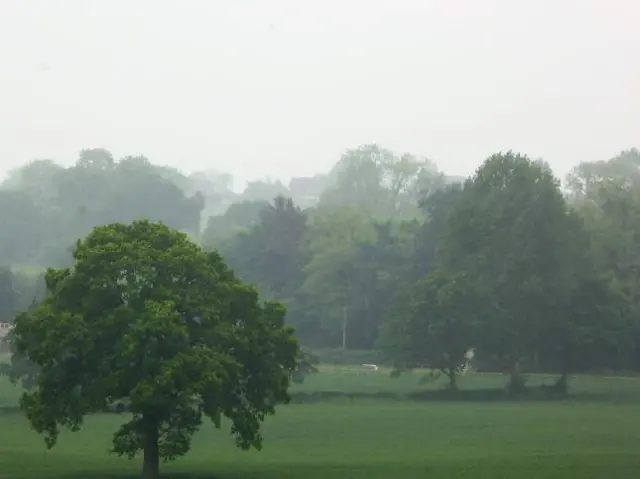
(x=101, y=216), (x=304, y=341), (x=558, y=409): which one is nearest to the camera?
(x=558, y=409)

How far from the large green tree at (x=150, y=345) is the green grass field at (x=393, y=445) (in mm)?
2545

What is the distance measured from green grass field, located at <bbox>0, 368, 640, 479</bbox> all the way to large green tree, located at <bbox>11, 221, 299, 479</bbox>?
255 cm

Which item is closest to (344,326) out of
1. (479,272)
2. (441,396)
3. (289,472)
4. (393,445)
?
(479,272)

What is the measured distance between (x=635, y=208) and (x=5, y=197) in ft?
349

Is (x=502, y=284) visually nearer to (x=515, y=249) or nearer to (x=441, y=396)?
(x=515, y=249)

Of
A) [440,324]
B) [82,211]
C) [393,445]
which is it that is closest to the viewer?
[393,445]

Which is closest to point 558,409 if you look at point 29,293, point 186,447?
point 186,447

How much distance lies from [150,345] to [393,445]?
591 inches

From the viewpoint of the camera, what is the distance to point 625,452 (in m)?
40.6

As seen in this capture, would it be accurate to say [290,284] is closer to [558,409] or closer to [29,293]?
[29,293]

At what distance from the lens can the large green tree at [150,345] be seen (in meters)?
32.7

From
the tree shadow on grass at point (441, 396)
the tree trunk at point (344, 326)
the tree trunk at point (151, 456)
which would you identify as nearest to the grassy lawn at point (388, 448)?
the tree trunk at point (151, 456)

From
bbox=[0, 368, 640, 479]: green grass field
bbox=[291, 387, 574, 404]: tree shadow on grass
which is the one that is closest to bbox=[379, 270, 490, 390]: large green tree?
bbox=[291, 387, 574, 404]: tree shadow on grass

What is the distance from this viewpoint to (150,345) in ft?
107
